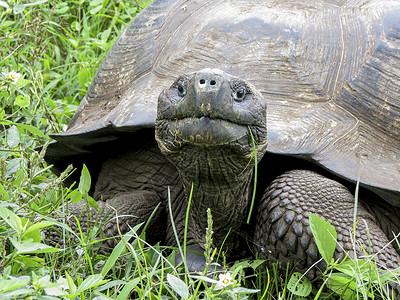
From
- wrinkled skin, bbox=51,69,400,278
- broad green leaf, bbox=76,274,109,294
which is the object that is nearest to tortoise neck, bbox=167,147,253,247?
wrinkled skin, bbox=51,69,400,278

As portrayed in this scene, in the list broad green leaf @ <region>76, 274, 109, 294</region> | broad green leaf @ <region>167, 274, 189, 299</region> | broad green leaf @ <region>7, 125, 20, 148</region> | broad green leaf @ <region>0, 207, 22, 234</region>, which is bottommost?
broad green leaf @ <region>7, 125, 20, 148</region>

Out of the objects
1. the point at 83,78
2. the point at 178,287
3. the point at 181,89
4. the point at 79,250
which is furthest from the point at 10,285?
the point at 83,78

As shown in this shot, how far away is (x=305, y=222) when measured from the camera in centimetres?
259

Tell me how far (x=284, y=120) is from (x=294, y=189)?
0.30 m

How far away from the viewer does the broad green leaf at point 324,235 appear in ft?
8.09

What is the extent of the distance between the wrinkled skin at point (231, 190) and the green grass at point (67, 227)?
4.3 inches

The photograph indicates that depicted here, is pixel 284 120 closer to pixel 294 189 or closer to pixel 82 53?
pixel 294 189

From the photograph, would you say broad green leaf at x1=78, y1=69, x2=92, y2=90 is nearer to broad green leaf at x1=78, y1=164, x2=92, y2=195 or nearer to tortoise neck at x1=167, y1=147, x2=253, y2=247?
broad green leaf at x1=78, y1=164, x2=92, y2=195

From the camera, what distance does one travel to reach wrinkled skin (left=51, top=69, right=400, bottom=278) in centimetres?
231

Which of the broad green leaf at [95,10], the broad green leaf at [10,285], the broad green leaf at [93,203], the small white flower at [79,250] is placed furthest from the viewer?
the broad green leaf at [95,10]

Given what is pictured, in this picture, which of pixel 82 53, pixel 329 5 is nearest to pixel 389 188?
pixel 329 5

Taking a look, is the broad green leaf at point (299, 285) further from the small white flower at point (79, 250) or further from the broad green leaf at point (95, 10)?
the broad green leaf at point (95, 10)

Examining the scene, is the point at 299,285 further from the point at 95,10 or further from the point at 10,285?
the point at 95,10

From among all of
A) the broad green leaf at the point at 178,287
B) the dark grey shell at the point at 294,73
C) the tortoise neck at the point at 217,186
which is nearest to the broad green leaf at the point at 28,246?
the broad green leaf at the point at 178,287
